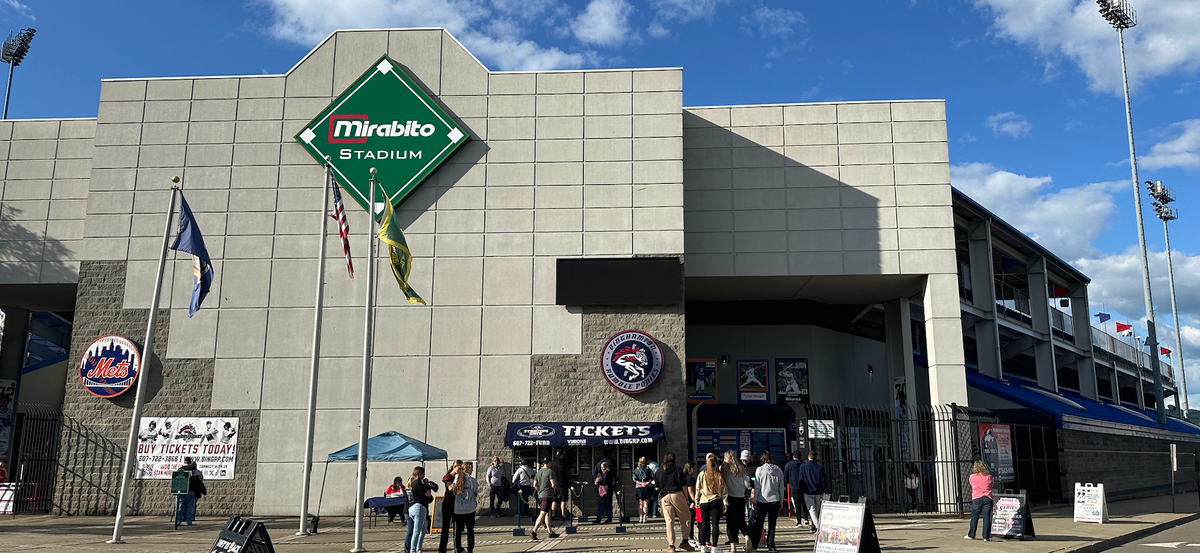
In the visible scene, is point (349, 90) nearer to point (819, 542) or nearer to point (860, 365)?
point (819, 542)

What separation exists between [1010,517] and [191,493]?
17.4 meters

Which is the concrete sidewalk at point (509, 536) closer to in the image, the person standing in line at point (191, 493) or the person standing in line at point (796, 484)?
the person standing in line at point (191, 493)

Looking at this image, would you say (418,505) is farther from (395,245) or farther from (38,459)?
(38,459)

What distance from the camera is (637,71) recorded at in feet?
81.9

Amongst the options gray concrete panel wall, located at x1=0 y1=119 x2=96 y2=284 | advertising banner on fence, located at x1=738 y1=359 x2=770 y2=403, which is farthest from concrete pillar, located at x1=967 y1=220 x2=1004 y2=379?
gray concrete panel wall, located at x1=0 y1=119 x2=96 y2=284

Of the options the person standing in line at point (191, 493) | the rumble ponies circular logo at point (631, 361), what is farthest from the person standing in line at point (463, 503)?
the rumble ponies circular logo at point (631, 361)

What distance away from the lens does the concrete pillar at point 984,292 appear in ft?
108

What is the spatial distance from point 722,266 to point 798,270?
2199 millimetres

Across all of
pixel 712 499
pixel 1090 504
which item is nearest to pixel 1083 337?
pixel 1090 504

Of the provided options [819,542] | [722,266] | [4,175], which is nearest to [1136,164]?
[722,266]

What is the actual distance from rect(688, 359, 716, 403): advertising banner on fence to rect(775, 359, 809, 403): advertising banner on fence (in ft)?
7.53

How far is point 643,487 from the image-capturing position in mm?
20516

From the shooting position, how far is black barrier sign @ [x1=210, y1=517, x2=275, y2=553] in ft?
31.7

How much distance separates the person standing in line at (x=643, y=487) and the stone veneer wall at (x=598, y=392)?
6.33 feet
